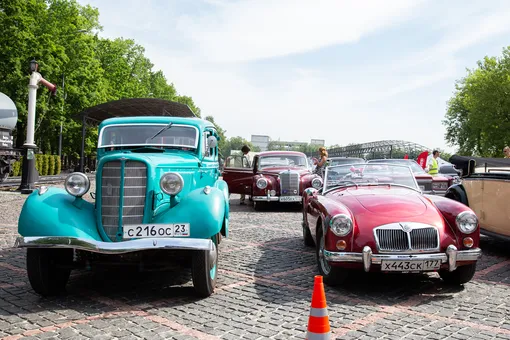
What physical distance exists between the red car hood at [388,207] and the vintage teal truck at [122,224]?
1.58 metres

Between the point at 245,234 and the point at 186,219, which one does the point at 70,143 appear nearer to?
the point at 245,234

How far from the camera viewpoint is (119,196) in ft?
17.8

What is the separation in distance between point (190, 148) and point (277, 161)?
8879mm

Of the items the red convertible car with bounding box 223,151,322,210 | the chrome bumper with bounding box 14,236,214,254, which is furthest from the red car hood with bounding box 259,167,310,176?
the chrome bumper with bounding box 14,236,214,254

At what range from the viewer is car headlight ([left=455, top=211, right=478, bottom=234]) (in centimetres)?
561

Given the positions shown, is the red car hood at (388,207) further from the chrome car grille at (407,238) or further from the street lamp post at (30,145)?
the street lamp post at (30,145)

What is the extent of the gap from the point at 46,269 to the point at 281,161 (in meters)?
11.2

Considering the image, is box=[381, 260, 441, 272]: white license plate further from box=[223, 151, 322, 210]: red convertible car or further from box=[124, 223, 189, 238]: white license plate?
box=[223, 151, 322, 210]: red convertible car

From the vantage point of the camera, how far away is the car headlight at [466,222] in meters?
5.61

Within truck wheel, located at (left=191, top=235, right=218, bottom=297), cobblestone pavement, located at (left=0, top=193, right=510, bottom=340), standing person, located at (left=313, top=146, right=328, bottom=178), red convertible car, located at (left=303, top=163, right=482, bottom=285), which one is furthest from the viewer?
standing person, located at (left=313, top=146, right=328, bottom=178)

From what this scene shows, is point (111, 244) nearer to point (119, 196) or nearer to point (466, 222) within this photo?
point (119, 196)

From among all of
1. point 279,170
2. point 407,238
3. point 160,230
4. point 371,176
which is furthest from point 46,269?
point 279,170

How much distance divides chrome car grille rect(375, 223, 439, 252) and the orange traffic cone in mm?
2021

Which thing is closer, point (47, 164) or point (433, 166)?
point (433, 166)
